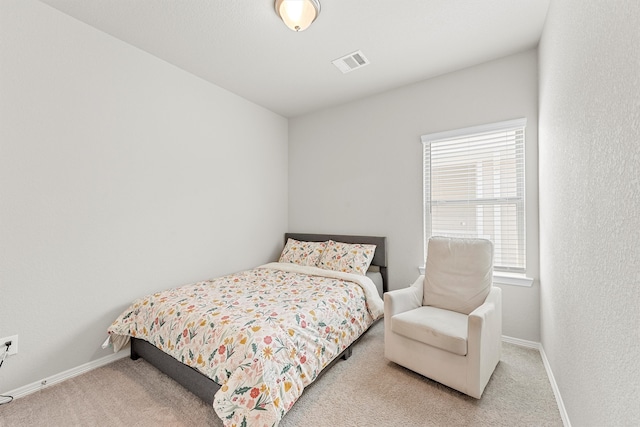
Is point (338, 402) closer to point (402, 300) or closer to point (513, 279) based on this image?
point (402, 300)

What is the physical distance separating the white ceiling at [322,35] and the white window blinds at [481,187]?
2.45 feet

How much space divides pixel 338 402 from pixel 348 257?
1.58 meters

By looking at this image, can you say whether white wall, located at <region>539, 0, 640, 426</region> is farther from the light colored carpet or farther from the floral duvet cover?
the floral duvet cover

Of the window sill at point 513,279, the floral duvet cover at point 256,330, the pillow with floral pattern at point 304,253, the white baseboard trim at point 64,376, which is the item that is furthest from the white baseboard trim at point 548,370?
the white baseboard trim at point 64,376

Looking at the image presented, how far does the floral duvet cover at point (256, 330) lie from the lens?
1.45 metres

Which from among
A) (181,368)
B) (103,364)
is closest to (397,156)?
(181,368)

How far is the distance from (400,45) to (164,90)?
228 cm

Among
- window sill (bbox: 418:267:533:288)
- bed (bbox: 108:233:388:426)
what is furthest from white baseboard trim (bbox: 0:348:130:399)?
window sill (bbox: 418:267:533:288)

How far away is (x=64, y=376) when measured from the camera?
2074 millimetres

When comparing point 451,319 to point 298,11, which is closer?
point 298,11

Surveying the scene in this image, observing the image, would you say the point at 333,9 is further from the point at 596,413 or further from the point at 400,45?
the point at 596,413

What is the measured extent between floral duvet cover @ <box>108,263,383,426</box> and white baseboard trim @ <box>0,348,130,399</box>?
149mm

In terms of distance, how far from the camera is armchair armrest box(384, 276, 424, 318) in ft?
7.08

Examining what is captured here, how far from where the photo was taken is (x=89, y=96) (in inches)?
86.4
